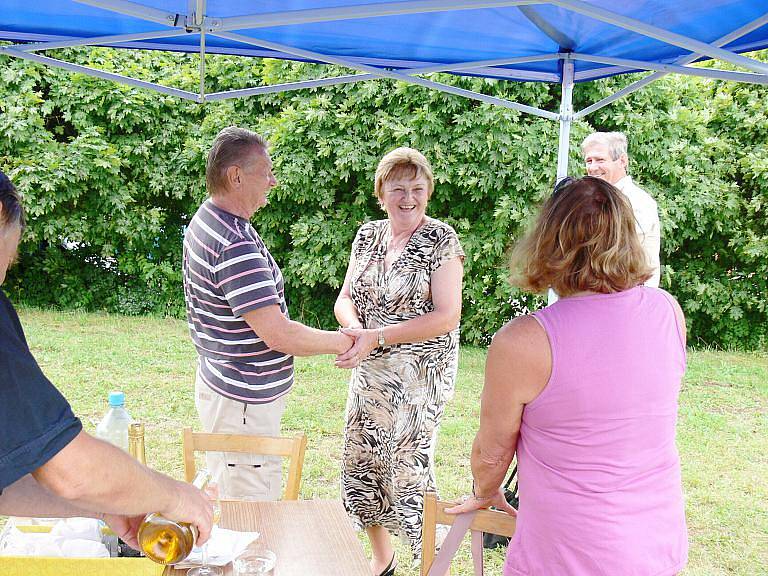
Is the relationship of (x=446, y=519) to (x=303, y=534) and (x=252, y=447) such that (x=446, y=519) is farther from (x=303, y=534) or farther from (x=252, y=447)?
(x=252, y=447)

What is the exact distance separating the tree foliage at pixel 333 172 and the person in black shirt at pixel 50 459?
5.81 metres

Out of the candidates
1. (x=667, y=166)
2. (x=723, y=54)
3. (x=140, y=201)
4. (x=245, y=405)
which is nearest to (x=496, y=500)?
(x=245, y=405)

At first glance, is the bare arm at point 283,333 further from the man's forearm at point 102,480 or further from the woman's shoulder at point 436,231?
the man's forearm at point 102,480

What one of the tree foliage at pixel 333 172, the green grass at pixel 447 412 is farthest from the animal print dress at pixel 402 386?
the tree foliage at pixel 333 172

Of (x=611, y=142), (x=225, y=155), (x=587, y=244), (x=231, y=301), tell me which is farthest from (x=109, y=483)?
(x=611, y=142)

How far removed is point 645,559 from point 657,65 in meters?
2.14

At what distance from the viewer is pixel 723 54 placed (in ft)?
7.77

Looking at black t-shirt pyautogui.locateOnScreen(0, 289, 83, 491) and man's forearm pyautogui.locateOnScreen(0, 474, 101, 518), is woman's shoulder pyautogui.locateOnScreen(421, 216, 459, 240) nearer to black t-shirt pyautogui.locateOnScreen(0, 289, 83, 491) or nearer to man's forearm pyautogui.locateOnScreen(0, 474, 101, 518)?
man's forearm pyautogui.locateOnScreen(0, 474, 101, 518)

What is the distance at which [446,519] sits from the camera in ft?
6.52

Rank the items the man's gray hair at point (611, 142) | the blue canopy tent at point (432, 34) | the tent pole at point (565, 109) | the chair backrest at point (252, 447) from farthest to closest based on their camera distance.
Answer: the man's gray hair at point (611, 142) < the tent pole at point (565, 109) < the blue canopy tent at point (432, 34) < the chair backrest at point (252, 447)

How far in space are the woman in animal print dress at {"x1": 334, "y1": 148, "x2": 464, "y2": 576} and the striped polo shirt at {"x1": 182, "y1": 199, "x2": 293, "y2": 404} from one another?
1.06 feet

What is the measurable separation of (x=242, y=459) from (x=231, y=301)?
0.54 m

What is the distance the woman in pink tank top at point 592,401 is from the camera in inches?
64.3

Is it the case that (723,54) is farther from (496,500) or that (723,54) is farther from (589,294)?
(496,500)
